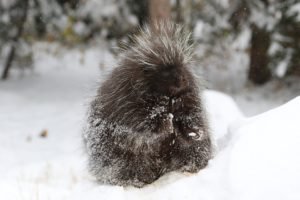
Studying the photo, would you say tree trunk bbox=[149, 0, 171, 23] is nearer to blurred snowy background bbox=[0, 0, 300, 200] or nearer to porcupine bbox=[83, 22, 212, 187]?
blurred snowy background bbox=[0, 0, 300, 200]

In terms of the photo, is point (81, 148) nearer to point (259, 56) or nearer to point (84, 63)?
point (259, 56)

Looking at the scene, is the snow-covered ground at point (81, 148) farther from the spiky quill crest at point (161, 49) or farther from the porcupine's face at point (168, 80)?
the spiky quill crest at point (161, 49)

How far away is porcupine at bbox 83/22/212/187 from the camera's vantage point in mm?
2994

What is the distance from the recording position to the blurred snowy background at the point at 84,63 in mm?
6778

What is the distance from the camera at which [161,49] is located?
9.98 ft

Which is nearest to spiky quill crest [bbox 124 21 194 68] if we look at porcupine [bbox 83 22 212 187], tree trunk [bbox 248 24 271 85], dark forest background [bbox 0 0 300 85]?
porcupine [bbox 83 22 212 187]

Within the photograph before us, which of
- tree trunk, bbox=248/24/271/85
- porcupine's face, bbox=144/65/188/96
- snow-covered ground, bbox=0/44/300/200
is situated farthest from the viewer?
tree trunk, bbox=248/24/271/85

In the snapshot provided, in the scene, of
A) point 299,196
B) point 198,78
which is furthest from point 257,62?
point 299,196

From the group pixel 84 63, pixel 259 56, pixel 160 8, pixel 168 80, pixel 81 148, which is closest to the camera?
pixel 168 80

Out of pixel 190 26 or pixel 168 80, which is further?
pixel 190 26

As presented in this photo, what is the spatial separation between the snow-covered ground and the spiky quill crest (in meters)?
0.61

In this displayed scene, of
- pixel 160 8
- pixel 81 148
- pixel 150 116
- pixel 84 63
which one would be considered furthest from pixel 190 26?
pixel 150 116

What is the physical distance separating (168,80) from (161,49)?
240 millimetres

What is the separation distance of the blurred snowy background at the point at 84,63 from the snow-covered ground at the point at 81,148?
0.09ft
